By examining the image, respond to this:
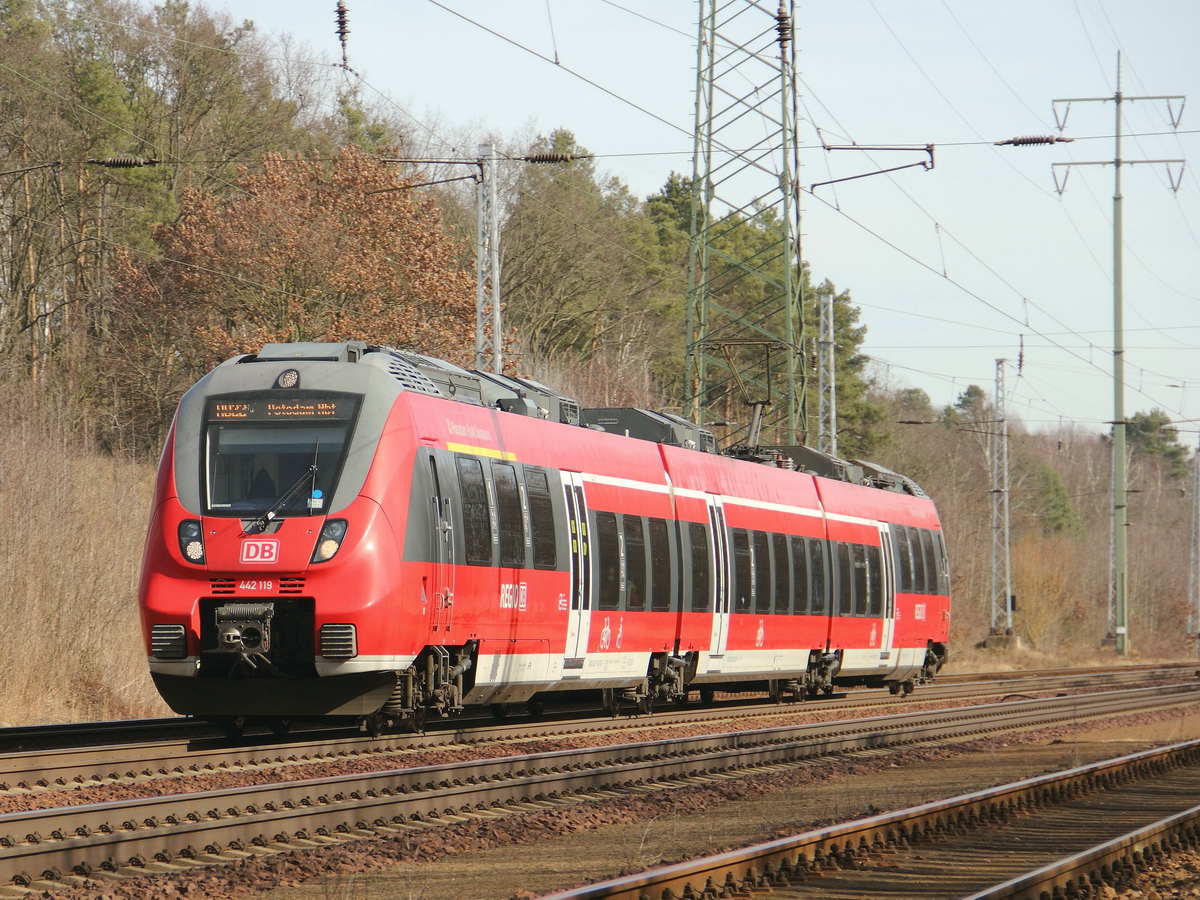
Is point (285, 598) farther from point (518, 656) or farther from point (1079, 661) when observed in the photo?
point (1079, 661)

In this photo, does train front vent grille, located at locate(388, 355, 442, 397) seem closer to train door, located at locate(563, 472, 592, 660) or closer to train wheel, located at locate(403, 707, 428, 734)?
train door, located at locate(563, 472, 592, 660)

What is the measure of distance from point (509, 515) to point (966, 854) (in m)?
6.78

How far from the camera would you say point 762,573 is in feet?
73.2

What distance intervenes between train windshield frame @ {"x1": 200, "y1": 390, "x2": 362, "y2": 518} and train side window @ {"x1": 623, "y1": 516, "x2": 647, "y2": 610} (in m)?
5.32

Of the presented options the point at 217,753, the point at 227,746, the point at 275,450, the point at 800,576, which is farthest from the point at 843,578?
the point at 217,753

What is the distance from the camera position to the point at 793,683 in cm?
2461

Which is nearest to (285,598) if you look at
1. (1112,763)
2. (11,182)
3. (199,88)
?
(1112,763)

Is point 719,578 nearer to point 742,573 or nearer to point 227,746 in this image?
point 742,573

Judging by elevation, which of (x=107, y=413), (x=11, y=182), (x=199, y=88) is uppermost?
(x=199, y=88)

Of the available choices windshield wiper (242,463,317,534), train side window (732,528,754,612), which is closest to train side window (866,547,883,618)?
train side window (732,528,754,612)

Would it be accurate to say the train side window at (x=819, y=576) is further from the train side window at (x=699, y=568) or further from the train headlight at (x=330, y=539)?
the train headlight at (x=330, y=539)

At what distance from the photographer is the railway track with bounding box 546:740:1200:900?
808 centimetres

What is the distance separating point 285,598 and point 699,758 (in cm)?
405

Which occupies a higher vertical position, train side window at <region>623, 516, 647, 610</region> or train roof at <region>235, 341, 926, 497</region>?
train roof at <region>235, 341, 926, 497</region>
